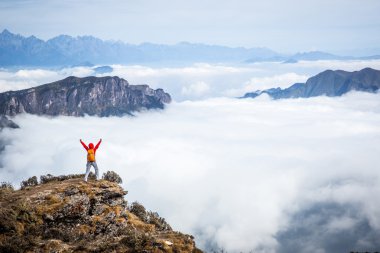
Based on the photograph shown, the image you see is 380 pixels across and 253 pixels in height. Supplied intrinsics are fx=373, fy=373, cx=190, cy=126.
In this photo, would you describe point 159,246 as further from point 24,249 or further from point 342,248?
point 342,248

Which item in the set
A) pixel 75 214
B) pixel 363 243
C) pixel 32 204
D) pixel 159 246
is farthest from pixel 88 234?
pixel 363 243

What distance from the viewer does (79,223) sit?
840 inches

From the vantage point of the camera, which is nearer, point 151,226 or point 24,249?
point 24,249

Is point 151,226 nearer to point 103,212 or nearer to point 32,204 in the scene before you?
point 103,212

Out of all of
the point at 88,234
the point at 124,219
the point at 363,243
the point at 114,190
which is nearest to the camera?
the point at 88,234

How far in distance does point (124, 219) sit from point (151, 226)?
169cm

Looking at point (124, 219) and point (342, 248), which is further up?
point (124, 219)

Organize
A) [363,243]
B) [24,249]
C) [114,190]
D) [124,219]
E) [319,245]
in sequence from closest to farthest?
[24,249] < [124,219] < [114,190] < [363,243] < [319,245]

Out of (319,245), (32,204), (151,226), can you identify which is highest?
(32,204)

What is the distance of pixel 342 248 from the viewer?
602 ft

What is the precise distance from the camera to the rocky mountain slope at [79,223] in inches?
677

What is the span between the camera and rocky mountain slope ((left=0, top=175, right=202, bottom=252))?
17203 mm

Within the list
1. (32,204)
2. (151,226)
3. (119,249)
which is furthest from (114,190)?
(119,249)

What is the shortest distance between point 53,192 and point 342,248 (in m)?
190
